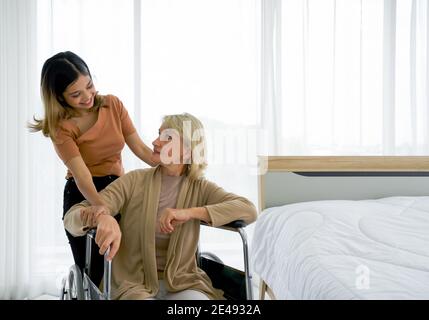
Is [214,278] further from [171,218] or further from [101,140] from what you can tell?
[101,140]

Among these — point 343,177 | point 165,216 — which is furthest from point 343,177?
point 165,216

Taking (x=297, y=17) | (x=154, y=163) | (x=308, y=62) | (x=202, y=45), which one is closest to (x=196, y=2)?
(x=202, y=45)

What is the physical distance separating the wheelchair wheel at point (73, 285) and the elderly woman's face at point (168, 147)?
0.27 m

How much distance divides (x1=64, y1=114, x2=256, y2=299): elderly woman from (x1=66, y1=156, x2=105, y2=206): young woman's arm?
0.05 ft

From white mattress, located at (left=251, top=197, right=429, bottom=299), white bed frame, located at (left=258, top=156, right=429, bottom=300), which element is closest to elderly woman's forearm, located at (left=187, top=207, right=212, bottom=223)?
white mattress, located at (left=251, top=197, right=429, bottom=299)

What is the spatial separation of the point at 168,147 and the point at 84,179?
0.14m

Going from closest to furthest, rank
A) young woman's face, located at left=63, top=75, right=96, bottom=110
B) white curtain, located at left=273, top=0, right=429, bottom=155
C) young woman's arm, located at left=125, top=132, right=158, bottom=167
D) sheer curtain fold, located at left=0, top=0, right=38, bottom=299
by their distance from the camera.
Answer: young woman's face, located at left=63, top=75, right=96, bottom=110 → young woman's arm, located at left=125, top=132, right=158, bottom=167 → sheer curtain fold, located at left=0, top=0, right=38, bottom=299 → white curtain, located at left=273, top=0, right=429, bottom=155

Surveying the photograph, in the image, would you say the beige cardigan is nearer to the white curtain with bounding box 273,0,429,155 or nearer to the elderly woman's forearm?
the elderly woman's forearm

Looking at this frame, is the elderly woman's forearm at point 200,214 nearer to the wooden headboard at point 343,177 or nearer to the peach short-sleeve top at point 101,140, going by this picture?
the peach short-sleeve top at point 101,140

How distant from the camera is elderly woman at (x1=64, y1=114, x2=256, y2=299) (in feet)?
2.28

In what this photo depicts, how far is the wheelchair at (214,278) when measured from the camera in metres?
0.74

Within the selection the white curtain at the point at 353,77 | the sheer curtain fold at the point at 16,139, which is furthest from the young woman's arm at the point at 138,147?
the white curtain at the point at 353,77

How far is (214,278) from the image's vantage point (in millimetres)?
800
